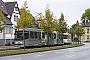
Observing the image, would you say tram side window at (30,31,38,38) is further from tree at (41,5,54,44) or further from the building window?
the building window

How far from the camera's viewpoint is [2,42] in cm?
5256

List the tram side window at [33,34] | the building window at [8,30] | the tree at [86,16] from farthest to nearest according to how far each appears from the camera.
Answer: the tree at [86,16]
the building window at [8,30]
the tram side window at [33,34]

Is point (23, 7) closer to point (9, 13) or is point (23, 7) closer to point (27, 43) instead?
point (27, 43)

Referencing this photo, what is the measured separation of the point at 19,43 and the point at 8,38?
13140 millimetres

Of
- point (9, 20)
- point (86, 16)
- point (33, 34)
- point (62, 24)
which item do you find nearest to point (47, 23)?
point (33, 34)

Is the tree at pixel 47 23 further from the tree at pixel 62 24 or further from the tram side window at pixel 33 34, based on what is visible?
the tree at pixel 62 24

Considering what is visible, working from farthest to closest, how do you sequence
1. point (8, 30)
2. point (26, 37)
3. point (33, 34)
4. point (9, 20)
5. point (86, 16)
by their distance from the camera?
point (86, 16), point (9, 20), point (8, 30), point (33, 34), point (26, 37)

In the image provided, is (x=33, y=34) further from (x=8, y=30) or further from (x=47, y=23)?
(x=8, y=30)

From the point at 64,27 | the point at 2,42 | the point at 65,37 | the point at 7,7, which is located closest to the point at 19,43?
the point at 2,42

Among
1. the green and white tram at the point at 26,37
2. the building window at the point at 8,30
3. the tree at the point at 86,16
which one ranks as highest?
the tree at the point at 86,16

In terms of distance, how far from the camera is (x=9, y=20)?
2251 inches

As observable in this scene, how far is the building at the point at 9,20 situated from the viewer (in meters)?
53.2

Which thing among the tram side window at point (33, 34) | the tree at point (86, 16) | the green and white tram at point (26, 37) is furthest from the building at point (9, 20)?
the tree at point (86, 16)

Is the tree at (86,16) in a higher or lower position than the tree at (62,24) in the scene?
higher
